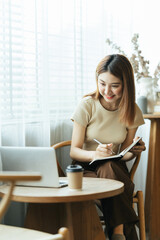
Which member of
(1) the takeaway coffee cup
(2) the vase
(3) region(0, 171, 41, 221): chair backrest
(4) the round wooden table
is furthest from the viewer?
(2) the vase

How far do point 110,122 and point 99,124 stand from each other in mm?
71

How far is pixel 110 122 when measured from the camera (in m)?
2.24

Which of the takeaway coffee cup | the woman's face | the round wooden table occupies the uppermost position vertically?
the woman's face

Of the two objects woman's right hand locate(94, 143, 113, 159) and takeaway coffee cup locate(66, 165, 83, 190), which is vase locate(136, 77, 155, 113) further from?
takeaway coffee cup locate(66, 165, 83, 190)

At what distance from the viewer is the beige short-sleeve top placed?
2203 millimetres

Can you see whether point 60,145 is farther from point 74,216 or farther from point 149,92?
point 149,92

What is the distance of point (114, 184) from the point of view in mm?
1690

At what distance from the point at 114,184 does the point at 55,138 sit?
28.4 inches

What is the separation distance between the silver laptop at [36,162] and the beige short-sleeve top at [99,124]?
0.61 m

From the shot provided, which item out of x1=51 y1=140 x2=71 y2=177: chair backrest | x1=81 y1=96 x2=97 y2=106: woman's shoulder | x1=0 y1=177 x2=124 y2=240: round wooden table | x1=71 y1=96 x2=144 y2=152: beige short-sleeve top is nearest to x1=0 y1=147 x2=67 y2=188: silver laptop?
x1=0 y1=177 x2=124 y2=240: round wooden table

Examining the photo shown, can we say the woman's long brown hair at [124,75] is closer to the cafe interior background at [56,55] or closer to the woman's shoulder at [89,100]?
Answer: the woman's shoulder at [89,100]

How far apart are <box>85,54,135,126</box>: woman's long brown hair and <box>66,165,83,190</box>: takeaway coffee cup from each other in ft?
2.46

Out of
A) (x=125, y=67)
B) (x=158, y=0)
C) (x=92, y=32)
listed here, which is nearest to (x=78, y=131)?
(x=125, y=67)

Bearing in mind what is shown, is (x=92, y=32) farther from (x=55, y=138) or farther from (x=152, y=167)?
(x=152, y=167)
